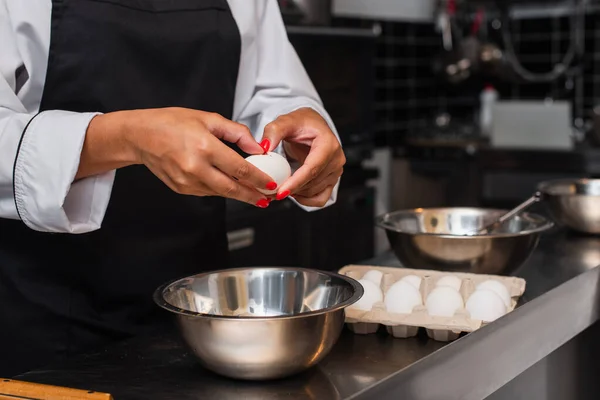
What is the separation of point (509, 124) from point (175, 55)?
111 inches

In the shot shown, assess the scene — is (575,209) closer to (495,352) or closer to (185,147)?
(495,352)

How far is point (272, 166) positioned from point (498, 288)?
1.43ft

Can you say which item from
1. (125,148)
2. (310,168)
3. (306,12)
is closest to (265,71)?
(310,168)

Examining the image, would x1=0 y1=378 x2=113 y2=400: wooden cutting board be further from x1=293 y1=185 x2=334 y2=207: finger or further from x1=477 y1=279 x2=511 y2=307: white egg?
x1=477 y1=279 x2=511 y2=307: white egg

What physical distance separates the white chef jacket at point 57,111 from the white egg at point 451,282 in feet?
1.18

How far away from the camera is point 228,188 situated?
3.76 ft

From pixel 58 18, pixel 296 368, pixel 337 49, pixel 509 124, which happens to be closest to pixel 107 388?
pixel 296 368

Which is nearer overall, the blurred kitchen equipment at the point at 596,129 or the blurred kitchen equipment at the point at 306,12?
the blurred kitchen equipment at the point at 306,12

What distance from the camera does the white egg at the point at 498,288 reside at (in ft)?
4.58

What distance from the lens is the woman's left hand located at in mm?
1279

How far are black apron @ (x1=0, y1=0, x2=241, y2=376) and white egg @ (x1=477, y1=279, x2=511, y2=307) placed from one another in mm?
547

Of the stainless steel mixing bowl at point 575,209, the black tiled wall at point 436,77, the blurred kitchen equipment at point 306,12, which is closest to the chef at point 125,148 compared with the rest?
the stainless steel mixing bowl at point 575,209

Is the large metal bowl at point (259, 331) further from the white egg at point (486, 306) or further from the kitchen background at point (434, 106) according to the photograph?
the kitchen background at point (434, 106)

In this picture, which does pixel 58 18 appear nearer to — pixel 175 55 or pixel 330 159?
pixel 175 55
